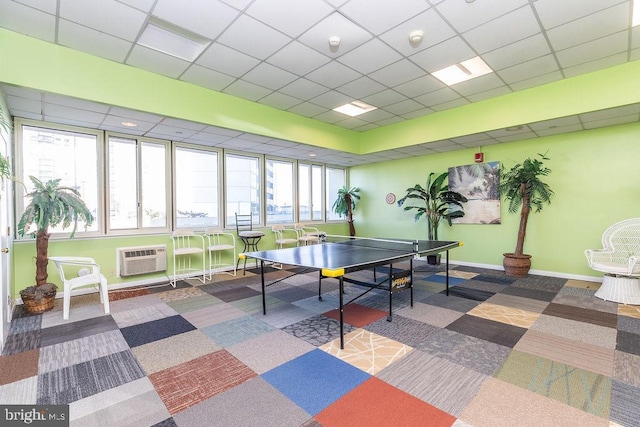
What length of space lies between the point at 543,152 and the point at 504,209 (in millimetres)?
1364

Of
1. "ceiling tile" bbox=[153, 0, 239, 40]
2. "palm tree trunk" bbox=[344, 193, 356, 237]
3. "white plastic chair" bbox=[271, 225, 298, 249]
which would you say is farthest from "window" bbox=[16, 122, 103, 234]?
"palm tree trunk" bbox=[344, 193, 356, 237]

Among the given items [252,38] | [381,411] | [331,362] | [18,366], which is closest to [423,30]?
[252,38]

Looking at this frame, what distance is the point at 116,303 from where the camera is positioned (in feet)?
14.5

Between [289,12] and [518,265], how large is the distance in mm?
5970

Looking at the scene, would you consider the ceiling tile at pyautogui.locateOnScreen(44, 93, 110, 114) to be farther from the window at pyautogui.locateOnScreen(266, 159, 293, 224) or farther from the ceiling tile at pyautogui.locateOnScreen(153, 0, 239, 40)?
the window at pyautogui.locateOnScreen(266, 159, 293, 224)

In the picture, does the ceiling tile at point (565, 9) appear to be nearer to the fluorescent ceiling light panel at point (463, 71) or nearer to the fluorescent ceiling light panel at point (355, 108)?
the fluorescent ceiling light panel at point (463, 71)

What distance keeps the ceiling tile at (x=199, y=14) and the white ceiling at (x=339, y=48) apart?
11mm

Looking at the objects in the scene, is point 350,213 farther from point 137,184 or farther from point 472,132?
point 137,184

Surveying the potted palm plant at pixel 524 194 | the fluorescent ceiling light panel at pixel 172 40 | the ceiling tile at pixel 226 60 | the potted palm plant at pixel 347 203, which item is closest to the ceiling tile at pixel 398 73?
the ceiling tile at pixel 226 60

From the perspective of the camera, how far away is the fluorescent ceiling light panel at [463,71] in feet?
13.4

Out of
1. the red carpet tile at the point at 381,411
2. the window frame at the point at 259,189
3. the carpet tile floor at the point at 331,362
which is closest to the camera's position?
the red carpet tile at the point at 381,411

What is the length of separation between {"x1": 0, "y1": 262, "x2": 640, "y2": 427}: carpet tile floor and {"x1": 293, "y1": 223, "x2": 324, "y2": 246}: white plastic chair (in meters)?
2.85

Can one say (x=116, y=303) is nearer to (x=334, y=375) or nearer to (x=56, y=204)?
(x=56, y=204)

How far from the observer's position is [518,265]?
5.79 m
